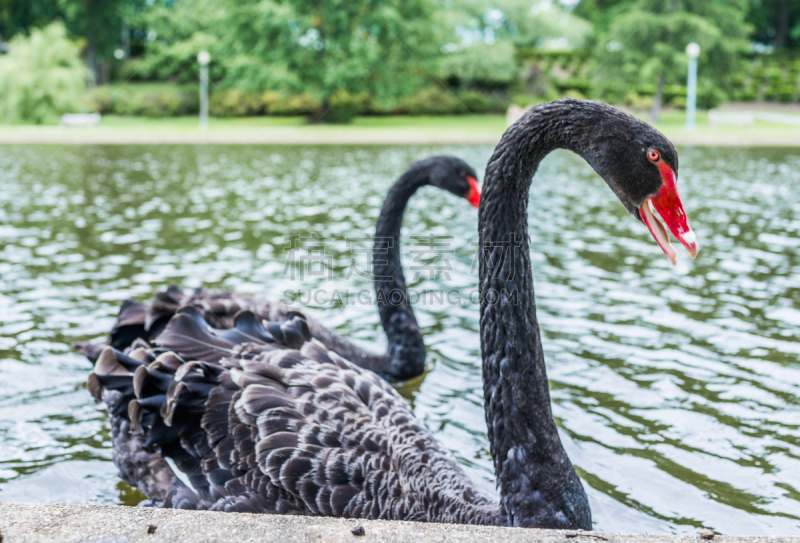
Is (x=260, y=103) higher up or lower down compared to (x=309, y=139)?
higher up

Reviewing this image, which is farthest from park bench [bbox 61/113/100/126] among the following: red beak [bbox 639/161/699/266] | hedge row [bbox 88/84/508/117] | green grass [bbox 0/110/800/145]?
red beak [bbox 639/161/699/266]

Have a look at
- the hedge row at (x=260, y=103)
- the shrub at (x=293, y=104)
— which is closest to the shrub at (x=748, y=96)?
the hedge row at (x=260, y=103)

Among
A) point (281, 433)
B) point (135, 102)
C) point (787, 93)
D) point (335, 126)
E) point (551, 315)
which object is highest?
point (787, 93)

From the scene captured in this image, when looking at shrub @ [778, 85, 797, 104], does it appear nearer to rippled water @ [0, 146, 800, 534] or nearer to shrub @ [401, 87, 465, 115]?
shrub @ [401, 87, 465, 115]

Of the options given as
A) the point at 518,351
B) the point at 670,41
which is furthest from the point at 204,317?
the point at 670,41

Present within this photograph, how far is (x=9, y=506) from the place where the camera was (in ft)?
6.00

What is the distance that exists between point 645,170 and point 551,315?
336 centimetres

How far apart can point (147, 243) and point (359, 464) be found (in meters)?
5.75

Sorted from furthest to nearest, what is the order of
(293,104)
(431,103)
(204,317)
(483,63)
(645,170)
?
(483,63) < (431,103) < (293,104) < (204,317) < (645,170)

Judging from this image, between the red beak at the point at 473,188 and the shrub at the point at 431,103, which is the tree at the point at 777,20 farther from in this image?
the red beak at the point at 473,188

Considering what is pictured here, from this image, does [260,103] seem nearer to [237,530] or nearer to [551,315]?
[551,315]

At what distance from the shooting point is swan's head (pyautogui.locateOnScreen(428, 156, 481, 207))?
4469 millimetres

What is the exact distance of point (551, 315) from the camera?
17.8 feet

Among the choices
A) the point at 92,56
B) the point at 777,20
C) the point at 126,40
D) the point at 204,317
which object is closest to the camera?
the point at 204,317
